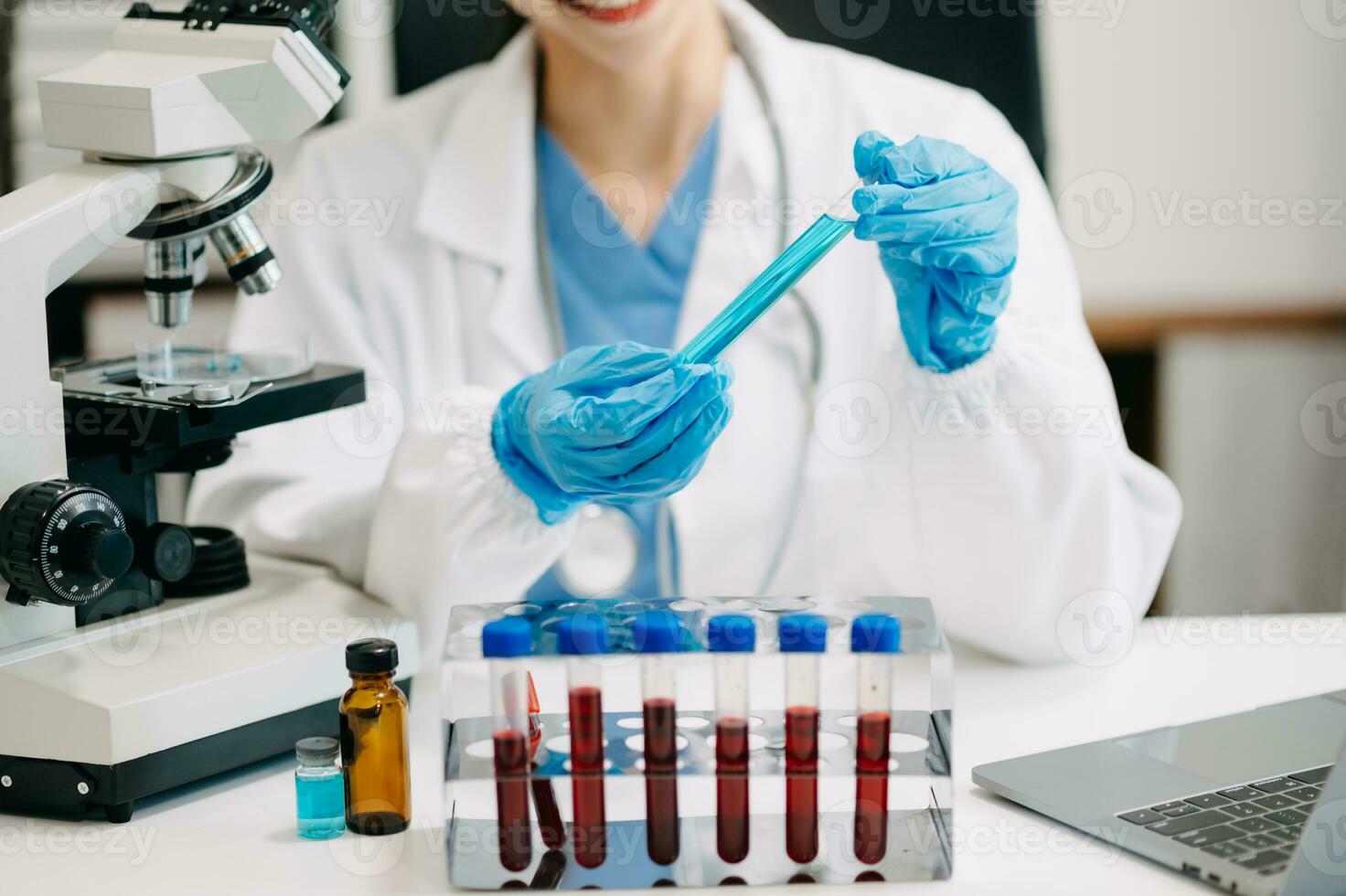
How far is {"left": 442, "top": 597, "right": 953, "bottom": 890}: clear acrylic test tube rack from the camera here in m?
0.84

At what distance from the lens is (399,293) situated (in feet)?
5.14

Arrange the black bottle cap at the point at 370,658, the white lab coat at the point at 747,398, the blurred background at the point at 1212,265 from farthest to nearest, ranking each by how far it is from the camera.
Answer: the blurred background at the point at 1212,265 → the white lab coat at the point at 747,398 → the black bottle cap at the point at 370,658

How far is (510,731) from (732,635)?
0.50 feet

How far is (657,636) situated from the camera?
83 centimetres

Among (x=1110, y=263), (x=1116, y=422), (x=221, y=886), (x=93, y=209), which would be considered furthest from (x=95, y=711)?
(x=1110, y=263)

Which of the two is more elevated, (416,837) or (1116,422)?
(1116,422)

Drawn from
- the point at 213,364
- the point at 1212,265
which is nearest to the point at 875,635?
the point at 213,364

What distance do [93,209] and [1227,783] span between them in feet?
3.00

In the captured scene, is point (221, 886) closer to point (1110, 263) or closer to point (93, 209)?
point (93, 209)

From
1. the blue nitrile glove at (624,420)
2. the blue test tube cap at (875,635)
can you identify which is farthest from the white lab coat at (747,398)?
the blue test tube cap at (875,635)

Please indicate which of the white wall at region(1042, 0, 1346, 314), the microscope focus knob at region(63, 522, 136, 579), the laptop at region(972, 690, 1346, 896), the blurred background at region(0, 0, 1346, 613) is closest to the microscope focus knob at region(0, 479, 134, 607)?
the microscope focus knob at region(63, 522, 136, 579)

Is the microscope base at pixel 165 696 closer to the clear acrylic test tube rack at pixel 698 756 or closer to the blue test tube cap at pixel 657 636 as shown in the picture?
the clear acrylic test tube rack at pixel 698 756

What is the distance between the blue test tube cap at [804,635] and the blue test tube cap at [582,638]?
0.37 feet

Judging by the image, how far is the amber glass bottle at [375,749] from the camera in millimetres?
913
